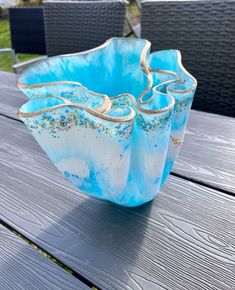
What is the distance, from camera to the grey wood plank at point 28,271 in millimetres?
430

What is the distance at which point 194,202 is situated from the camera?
553 millimetres

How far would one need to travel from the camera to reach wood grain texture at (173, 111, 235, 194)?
613 mm

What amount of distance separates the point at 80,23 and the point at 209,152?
37.3 inches

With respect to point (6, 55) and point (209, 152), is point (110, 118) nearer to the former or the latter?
point (209, 152)

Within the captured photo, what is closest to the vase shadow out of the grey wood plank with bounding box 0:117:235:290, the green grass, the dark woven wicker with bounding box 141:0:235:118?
the grey wood plank with bounding box 0:117:235:290

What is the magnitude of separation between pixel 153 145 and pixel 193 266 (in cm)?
19

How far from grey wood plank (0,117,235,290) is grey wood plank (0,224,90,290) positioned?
0.7 inches

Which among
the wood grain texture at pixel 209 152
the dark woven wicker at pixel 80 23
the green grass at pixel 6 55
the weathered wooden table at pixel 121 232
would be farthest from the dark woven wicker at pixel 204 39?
the green grass at pixel 6 55

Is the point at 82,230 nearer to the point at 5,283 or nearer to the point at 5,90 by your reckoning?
the point at 5,283

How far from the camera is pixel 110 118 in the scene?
0.35 m

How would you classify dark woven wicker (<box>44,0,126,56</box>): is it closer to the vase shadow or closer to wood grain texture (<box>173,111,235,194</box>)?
wood grain texture (<box>173,111,235,194</box>)

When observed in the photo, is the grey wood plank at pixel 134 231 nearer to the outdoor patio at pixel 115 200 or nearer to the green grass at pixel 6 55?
the outdoor patio at pixel 115 200

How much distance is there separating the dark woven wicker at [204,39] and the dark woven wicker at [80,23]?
148mm

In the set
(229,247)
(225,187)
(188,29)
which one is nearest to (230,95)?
(188,29)
